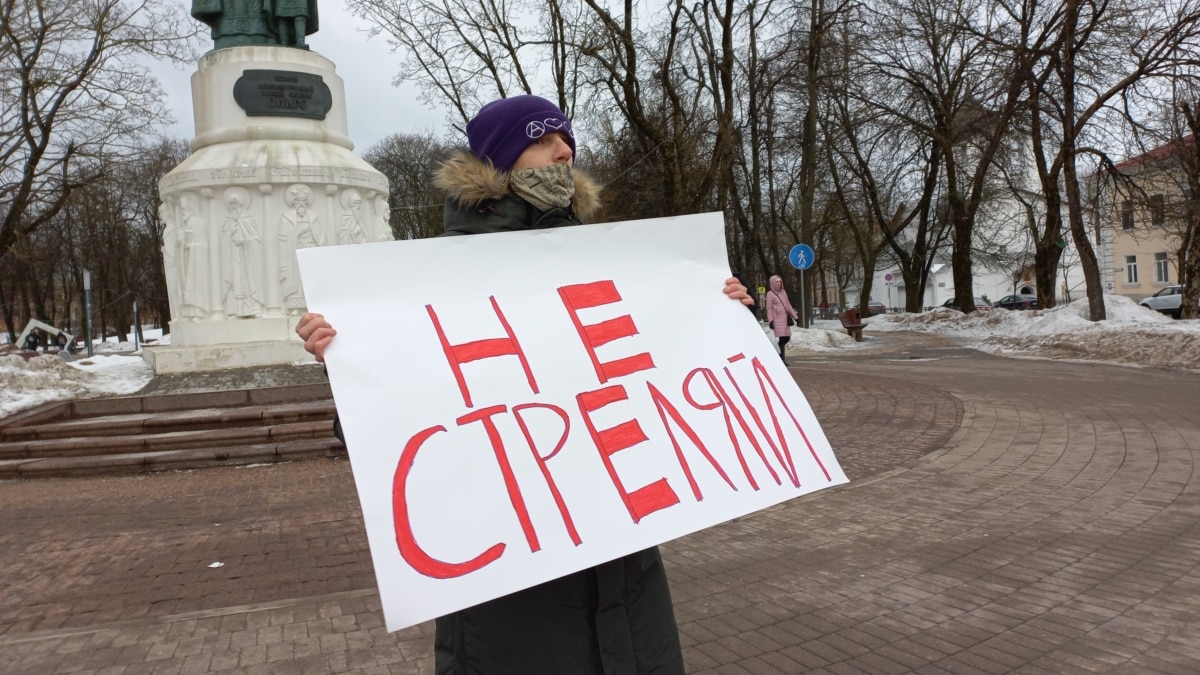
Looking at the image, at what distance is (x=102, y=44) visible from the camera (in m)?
21.1

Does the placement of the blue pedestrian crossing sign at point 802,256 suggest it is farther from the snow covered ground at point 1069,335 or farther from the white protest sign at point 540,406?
the white protest sign at point 540,406

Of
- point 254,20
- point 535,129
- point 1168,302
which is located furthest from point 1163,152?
point 535,129

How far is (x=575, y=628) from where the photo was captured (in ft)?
5.85

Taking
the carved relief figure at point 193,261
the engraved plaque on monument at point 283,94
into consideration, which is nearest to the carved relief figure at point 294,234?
the carved relief figure at point 193,261

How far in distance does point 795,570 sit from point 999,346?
54.5 feet

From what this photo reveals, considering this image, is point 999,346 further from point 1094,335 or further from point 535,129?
point 535,129

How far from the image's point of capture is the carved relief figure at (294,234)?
426 inches

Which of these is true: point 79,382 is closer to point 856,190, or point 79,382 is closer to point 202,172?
point 202,172

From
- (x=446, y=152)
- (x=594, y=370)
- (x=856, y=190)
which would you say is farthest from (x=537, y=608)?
(x=856, y=190)

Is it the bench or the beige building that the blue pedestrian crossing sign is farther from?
the beige building

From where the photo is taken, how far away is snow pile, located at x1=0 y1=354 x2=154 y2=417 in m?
9.51

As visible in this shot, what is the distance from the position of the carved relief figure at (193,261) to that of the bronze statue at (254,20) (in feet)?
8.88

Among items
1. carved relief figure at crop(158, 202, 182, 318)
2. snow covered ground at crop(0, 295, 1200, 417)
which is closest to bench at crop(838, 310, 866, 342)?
snow covered ground at crop(0, 295, 1200, 417)

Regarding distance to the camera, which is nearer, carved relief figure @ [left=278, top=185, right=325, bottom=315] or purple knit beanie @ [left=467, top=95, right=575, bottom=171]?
purple knit beanie @ [left=467, top=95, right=575, bottom=171]
